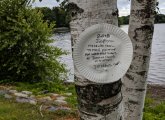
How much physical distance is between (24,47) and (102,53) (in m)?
12.8

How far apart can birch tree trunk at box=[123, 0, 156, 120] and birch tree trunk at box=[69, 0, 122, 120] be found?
124cm

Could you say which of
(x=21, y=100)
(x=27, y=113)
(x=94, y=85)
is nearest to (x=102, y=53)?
(x=94, y=85)

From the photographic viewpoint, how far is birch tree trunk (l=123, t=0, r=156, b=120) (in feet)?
10.6

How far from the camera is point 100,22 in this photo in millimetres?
1966

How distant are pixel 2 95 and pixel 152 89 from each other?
12626 mm

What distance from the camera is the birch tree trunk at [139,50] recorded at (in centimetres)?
324

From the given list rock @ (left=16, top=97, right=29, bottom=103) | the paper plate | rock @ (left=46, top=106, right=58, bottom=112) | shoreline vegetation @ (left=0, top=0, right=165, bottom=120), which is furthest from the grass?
the paper plate

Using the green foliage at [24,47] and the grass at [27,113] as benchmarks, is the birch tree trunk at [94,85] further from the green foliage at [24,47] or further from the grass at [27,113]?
the green foliage at [24,47]

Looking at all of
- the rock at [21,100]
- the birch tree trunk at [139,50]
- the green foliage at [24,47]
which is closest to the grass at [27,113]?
the rock at [21,100]

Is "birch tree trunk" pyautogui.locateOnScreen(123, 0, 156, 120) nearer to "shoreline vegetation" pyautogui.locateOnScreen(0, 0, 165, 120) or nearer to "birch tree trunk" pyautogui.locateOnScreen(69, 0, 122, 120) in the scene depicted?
"birch tree trunk" pyautogui.locateOnScreen(69, 0, 122, 120)

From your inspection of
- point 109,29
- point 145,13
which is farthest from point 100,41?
point 145,13

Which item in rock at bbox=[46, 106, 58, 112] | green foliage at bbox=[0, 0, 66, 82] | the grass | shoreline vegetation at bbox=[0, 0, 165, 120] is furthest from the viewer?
green foliage at bbox=[0, 0, 66, 82]

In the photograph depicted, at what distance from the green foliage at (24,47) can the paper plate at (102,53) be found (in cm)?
1238

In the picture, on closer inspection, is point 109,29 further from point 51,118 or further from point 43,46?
point 43,46
